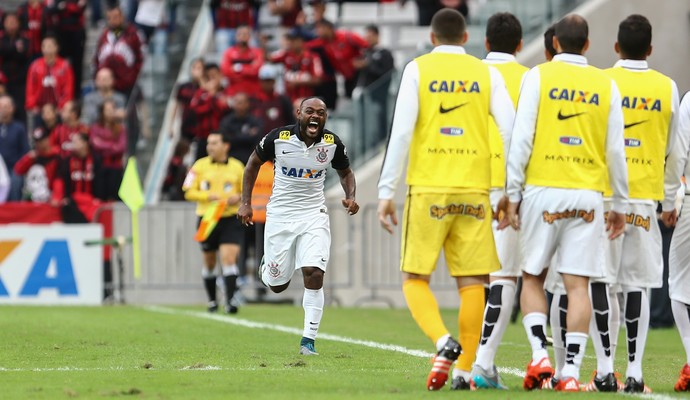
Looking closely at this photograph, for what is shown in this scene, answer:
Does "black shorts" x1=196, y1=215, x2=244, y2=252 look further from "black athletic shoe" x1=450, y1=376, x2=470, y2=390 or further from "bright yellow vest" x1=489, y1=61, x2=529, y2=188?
"black athletic shoe" x1=450, y1=376, x2=470, y2=390

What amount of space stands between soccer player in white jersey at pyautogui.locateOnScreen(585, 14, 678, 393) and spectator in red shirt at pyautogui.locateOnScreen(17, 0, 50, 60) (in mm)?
18657

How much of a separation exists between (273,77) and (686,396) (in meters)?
14.4

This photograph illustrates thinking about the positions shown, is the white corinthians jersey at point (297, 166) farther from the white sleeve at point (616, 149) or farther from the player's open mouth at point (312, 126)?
the white sleeve at point (616, 149)

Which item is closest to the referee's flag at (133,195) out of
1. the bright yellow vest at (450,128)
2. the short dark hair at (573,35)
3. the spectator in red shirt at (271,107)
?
the spectator in red shirt at (271,107)

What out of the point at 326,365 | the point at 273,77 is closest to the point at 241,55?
the point at 273,77

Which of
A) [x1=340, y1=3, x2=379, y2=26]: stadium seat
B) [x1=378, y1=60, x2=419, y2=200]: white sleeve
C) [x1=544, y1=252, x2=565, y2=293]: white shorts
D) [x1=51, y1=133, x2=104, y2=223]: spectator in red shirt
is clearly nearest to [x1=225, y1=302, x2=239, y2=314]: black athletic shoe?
[x1=51, y1=133, x2=104, y2=223]: spectator in red shirt

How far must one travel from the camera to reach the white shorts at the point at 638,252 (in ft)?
32.4

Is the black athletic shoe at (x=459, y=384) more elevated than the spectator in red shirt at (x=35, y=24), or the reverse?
the spectator in red shirt at (x=35, y=24)

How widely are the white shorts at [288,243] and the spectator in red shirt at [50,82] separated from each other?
13848 millimetres

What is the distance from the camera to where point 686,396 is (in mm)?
9273

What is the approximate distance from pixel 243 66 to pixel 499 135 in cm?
1341

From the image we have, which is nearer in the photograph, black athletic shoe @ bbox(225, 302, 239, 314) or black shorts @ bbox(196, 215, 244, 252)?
black athletic shoe @ bbox(225, 302, 239, 314)

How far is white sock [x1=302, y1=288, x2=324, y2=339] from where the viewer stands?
12.6m

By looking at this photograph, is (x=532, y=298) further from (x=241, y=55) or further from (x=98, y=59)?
(x=98, y=59)
